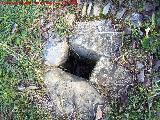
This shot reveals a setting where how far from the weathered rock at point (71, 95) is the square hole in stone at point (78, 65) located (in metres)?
0.28

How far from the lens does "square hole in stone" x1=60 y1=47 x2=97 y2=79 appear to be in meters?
4.59

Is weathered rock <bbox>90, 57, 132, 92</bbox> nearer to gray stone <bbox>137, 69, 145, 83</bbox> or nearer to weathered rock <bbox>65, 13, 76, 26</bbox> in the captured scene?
gray stone <bbox>137, 69, 145, 83</bbox>

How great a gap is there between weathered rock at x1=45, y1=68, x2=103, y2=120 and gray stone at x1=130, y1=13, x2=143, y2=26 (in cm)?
91

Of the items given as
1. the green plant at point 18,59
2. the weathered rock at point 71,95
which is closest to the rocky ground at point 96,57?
the weathered rock at point 71,95

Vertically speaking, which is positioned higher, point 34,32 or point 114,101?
point 34,32

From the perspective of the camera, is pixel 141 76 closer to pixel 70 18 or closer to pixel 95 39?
pixel 95 39

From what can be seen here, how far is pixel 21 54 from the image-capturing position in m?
4.46

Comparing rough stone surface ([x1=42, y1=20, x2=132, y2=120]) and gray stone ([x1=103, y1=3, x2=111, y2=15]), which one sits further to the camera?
gray stone ([x1=103, y1=3, x2=111, y2=15])

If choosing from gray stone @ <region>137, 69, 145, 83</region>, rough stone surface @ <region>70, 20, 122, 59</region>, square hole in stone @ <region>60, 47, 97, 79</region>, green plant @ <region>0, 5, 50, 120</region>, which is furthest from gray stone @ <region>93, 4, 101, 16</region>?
gray stone @ <region>137, 69, 145, 83</region>

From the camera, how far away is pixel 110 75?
13.8ft

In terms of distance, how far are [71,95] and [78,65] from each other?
0.61 m

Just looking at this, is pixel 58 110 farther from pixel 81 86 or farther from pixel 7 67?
pixel 7 67

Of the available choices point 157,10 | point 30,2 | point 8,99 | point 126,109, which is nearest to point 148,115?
point 126,109

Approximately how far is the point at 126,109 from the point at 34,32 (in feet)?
4.89
